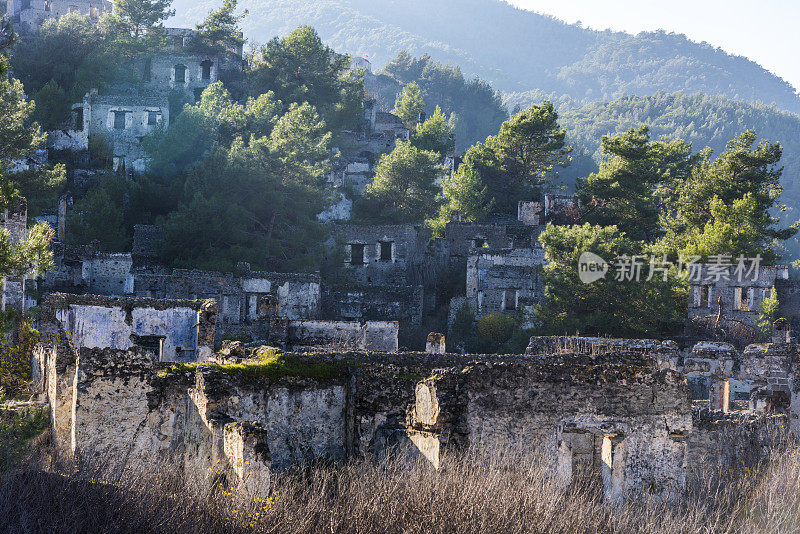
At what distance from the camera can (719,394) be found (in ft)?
92.4

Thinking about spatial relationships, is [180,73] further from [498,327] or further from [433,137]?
[498,327]

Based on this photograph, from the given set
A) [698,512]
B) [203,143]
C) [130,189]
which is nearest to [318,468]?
[698,512]

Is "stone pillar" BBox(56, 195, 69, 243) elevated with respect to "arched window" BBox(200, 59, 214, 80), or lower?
lower

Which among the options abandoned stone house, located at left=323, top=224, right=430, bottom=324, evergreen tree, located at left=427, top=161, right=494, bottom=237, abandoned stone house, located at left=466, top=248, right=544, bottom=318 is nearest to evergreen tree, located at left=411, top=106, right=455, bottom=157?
evergreen tree, located at left=427, top=161, right=494, bottom=237

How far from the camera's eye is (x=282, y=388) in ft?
56.3

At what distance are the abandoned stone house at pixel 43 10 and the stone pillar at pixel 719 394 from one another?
165ft

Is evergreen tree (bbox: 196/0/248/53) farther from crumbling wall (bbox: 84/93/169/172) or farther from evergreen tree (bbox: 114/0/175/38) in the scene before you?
crumbling wall (bbox: 84/93/169/172)

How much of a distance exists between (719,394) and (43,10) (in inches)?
2179

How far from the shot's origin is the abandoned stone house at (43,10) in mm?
66875

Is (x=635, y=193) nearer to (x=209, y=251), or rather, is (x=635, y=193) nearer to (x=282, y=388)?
(x=209, y=251)

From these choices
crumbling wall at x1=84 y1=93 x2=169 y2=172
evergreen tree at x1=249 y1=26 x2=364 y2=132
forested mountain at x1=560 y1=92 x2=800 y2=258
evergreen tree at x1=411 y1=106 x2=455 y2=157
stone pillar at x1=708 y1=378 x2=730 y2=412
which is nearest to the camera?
stone pillar at x1=708 y1=378 x2=730 y2=412

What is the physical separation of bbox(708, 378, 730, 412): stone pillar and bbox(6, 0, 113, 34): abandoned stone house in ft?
165

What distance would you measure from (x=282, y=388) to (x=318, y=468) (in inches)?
58.8

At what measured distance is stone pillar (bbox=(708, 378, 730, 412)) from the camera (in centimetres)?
2672
